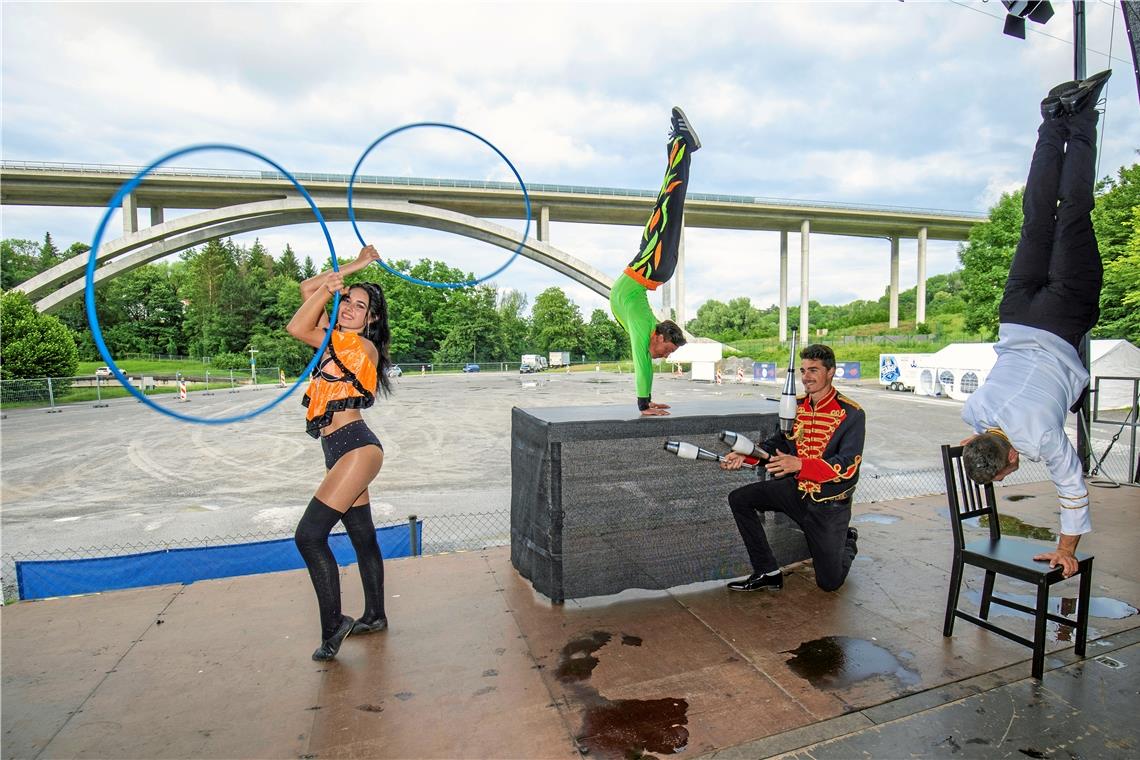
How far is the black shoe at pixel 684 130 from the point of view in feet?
16.2

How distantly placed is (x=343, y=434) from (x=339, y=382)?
0.30 m

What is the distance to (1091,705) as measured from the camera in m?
2.63

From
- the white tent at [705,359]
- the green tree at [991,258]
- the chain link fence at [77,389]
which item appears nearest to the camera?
the chain link fence at [77,389]

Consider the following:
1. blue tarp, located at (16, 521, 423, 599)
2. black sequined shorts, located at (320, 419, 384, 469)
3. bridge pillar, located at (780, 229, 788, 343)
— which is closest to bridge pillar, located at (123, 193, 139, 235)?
blue tarp, located at (16, 521, 423, 599)

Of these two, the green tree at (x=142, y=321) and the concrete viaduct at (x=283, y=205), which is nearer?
the green tree at (x=142, y=321)

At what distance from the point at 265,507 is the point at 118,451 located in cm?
918

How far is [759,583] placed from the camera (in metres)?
4.03

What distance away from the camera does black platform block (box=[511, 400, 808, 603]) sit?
12.1ft

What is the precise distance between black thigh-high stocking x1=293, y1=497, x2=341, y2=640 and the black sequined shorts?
0.86ft

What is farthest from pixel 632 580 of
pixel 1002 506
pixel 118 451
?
pixel 118 451

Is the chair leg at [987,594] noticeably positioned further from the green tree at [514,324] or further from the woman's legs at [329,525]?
the green tree at [514,324]

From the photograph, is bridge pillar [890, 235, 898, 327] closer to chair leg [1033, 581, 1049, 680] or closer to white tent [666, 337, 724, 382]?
white tent [666, 337, 724, 382]

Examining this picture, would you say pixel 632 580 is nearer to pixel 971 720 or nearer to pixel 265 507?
pixel 971 720

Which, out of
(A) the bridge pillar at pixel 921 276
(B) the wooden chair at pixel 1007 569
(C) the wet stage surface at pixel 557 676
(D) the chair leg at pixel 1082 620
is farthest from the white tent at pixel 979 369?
(A) the bridge pillar at pixel 921 276
